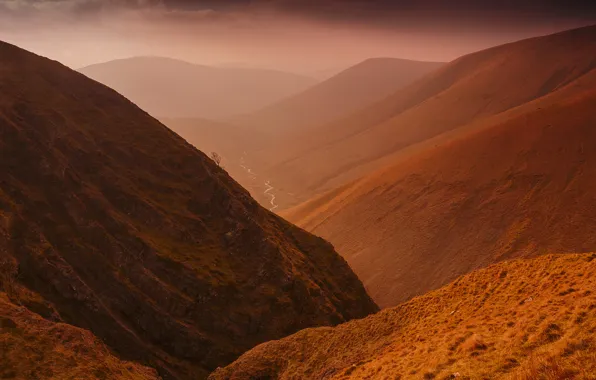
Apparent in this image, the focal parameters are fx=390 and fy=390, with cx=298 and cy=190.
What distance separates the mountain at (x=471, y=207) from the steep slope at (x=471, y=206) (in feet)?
0.75

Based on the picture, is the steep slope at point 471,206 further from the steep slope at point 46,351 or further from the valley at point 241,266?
the steep slope at point 46,351

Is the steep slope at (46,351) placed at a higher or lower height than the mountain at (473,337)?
higher

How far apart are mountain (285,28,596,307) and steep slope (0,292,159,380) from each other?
5463 cm

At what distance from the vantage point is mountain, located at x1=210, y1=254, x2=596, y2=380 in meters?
16.6

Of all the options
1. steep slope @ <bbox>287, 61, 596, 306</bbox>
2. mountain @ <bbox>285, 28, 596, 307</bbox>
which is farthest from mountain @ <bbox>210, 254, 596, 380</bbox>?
mountain @ <bbox>285, 28, 596, 307</bbox>

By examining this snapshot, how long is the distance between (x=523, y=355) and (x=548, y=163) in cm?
9350

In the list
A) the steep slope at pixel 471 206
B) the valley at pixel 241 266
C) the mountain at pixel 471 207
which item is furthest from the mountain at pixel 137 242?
the steep slope at pixel 471 206

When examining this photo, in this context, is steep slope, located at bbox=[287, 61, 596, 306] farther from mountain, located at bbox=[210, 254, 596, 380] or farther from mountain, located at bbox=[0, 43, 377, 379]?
→ mountain, located at bbox=[210, 254, 596, 380]

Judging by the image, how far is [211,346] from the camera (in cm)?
4503

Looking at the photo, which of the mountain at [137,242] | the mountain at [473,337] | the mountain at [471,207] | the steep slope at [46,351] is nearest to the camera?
the mountain at [473,337]

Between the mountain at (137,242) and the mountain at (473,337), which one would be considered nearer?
the mountain at (473,337)

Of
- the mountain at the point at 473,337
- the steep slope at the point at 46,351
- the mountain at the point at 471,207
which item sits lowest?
the mountain at the point at 471,207

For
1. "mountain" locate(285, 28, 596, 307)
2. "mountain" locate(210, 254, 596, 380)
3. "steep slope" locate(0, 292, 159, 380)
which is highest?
"steep slope" locate(0, 292, 159, 380)

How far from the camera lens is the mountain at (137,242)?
A: 41.7 metres
